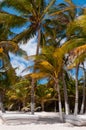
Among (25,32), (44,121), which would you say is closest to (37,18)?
(25,32)

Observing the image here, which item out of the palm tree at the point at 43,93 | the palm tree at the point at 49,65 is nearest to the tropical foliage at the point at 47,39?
the palm tree at the point at 49,65

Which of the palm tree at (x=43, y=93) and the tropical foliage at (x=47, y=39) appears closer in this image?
the tropical foliage at (x=47, y=39)

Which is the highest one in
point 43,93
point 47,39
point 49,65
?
point 47,39

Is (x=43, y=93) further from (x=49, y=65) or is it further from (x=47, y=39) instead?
(x=49, y=65)

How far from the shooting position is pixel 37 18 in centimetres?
2295

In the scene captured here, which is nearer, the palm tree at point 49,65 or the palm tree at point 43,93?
the palm tree at point 49,65

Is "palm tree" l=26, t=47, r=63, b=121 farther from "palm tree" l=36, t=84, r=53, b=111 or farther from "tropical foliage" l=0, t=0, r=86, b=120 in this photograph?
"palm tree" l=36, t=84, r=53, b=111

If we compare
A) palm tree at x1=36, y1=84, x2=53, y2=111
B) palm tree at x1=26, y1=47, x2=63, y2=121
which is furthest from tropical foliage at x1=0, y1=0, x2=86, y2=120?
palm tree at x1=36, y1=84, x2=53, y2=111

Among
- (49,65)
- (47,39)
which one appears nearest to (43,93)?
(47,39)

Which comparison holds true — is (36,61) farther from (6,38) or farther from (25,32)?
(6,38)

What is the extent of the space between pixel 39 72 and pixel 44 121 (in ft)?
10.4

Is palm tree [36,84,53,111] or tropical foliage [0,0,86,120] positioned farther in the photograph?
palm tree [36,84,53,111]

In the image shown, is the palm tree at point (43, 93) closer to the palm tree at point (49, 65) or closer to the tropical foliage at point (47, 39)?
the tropical foliage at point (47, 39)

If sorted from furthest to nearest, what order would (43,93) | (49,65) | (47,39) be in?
(43,93), (47,39), (49,65)
